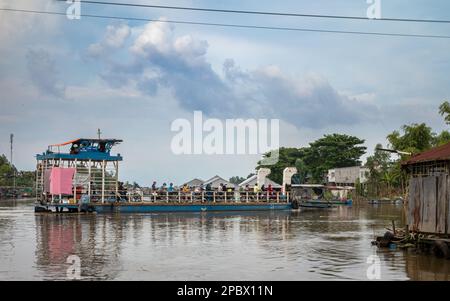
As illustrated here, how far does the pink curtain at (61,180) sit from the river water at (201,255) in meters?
9.85

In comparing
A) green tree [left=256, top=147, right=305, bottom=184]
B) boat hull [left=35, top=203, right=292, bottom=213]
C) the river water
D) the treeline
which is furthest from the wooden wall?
green tree [left=256, top=147, right=305, bottom=184]

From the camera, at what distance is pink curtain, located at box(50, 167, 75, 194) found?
119 ft

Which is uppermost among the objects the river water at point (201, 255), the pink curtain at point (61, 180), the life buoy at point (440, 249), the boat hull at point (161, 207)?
the pink curtain at point (61, 180)

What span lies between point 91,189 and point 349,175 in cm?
5133

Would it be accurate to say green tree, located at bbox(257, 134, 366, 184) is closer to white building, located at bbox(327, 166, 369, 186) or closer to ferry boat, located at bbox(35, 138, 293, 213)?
white building, located at bbox(327, 166, 369, 186)

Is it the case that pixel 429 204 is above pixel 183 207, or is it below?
above

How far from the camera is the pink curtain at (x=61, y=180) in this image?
119 ft

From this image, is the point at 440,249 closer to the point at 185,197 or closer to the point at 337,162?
the point at 185,197

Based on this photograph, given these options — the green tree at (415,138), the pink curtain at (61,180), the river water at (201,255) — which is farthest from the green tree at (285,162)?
the river water at (201,255)

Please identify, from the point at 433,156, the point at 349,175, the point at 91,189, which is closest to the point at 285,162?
the point at 349,175

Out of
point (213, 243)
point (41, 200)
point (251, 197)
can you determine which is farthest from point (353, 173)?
point (213, 243)

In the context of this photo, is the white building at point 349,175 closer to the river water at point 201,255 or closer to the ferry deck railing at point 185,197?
the ferry deck railing at point 185,197

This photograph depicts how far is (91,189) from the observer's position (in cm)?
3841
